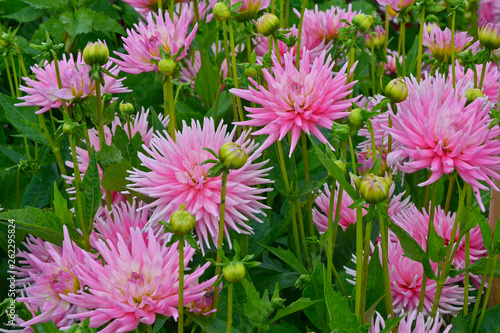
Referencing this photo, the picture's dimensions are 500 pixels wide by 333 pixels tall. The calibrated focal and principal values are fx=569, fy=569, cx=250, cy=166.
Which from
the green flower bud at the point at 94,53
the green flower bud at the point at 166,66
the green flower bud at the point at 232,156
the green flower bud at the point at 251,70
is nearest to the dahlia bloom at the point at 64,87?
the green flower bud at the point at 94,53

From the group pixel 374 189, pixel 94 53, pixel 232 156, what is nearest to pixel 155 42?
pixel 94 53

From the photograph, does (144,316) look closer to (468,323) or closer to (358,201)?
(358,201)

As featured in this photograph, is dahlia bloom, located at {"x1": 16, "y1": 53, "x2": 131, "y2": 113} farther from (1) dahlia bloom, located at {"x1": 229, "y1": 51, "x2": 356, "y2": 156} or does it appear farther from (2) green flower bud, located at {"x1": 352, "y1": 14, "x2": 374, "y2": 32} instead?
(2) green flower bud, located at {"x1": 352, "y1": 14, "x2": 374, "y2": 32}

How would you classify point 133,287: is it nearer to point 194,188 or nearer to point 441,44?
point 194,188

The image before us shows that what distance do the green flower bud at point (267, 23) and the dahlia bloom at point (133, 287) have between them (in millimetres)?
397

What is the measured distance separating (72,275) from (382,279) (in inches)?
17.5

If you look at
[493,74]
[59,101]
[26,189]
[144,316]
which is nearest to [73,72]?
[59,101]

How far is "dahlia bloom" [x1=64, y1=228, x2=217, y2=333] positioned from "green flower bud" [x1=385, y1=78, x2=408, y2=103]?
33cm

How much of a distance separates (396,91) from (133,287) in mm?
420

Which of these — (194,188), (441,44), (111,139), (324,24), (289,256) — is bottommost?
(289,256)

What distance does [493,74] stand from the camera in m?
1.30

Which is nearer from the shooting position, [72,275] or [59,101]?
[72,275]

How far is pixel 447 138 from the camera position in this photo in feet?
2.35

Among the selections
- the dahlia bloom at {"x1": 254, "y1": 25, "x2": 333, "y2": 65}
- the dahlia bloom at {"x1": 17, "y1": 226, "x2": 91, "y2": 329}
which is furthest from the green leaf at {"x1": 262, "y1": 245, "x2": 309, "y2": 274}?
the dahlia bloom at {"x1": 254, "y1": 25, "x2": 333, "y2": 65}
